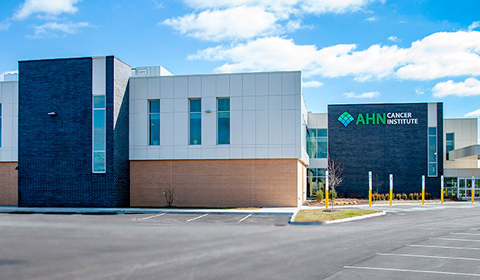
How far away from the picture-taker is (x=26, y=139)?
25.0m

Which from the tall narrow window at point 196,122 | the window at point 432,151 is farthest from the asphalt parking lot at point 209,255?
the window at point 432,151

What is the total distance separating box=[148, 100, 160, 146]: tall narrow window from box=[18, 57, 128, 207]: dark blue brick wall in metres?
2.49

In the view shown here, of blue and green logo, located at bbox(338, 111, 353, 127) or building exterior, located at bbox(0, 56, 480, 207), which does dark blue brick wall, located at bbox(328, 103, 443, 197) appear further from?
building exterior, located at bbox(0, 56, 480, 207)

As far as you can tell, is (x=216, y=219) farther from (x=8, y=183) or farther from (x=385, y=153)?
(x=385, y=153)

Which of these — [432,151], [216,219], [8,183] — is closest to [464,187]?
[432,151]

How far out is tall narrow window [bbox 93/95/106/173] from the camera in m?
24.2

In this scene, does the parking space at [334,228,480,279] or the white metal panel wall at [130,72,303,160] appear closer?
the parking space at [334,228,480,279]

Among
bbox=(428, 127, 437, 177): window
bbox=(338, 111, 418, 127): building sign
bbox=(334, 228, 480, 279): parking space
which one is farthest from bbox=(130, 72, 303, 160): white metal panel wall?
bbox=(428, 127, 437, 177): window

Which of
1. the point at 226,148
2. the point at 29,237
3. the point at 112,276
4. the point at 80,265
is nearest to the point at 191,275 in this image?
the point at 112,276

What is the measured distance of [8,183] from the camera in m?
28.1

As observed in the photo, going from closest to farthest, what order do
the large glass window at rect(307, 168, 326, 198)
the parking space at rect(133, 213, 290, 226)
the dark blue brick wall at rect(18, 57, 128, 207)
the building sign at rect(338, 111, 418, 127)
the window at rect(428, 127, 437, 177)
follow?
the parking space at rect(133, 213, 290, 226) → the dark blue brick wall at rect(18, 57, 128, 207) → the window at rect(428, 127, 437, 177) → the building sign at rect(338, 111, 418, 127) → the large glass window at rect(307, 168, 326, 198)

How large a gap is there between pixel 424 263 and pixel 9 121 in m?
25.7

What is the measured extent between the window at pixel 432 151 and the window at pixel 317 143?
341 inches

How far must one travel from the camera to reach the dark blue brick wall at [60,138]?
79.5 feet
